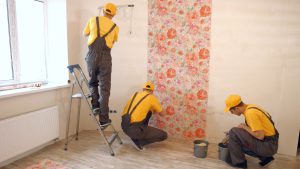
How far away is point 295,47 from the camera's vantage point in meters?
2.86

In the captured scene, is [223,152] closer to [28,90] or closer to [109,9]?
[109,9]

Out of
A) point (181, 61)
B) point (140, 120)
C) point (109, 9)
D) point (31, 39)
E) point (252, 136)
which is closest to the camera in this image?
point (252, 136)

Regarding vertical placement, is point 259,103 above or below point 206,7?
below

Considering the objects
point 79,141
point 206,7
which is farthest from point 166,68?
point 79,141

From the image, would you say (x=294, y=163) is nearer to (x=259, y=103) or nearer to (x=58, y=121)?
(x=259, y=103)

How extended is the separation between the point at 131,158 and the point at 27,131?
134cm

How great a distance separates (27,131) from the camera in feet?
8.77

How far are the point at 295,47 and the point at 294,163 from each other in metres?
1.51

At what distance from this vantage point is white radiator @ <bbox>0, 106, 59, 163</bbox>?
2.44 m

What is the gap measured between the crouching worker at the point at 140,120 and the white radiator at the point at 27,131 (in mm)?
1006

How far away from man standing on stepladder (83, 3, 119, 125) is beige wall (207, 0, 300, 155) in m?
1.51

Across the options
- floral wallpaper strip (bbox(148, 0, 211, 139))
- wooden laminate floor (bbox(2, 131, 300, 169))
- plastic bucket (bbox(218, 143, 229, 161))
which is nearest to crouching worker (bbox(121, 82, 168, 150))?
wooden laminate floor (bbox(2, 131, 300, 169))

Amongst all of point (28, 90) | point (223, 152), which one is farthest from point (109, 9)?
point (223, 152)

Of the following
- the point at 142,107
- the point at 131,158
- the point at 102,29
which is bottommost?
the point at 131,158
